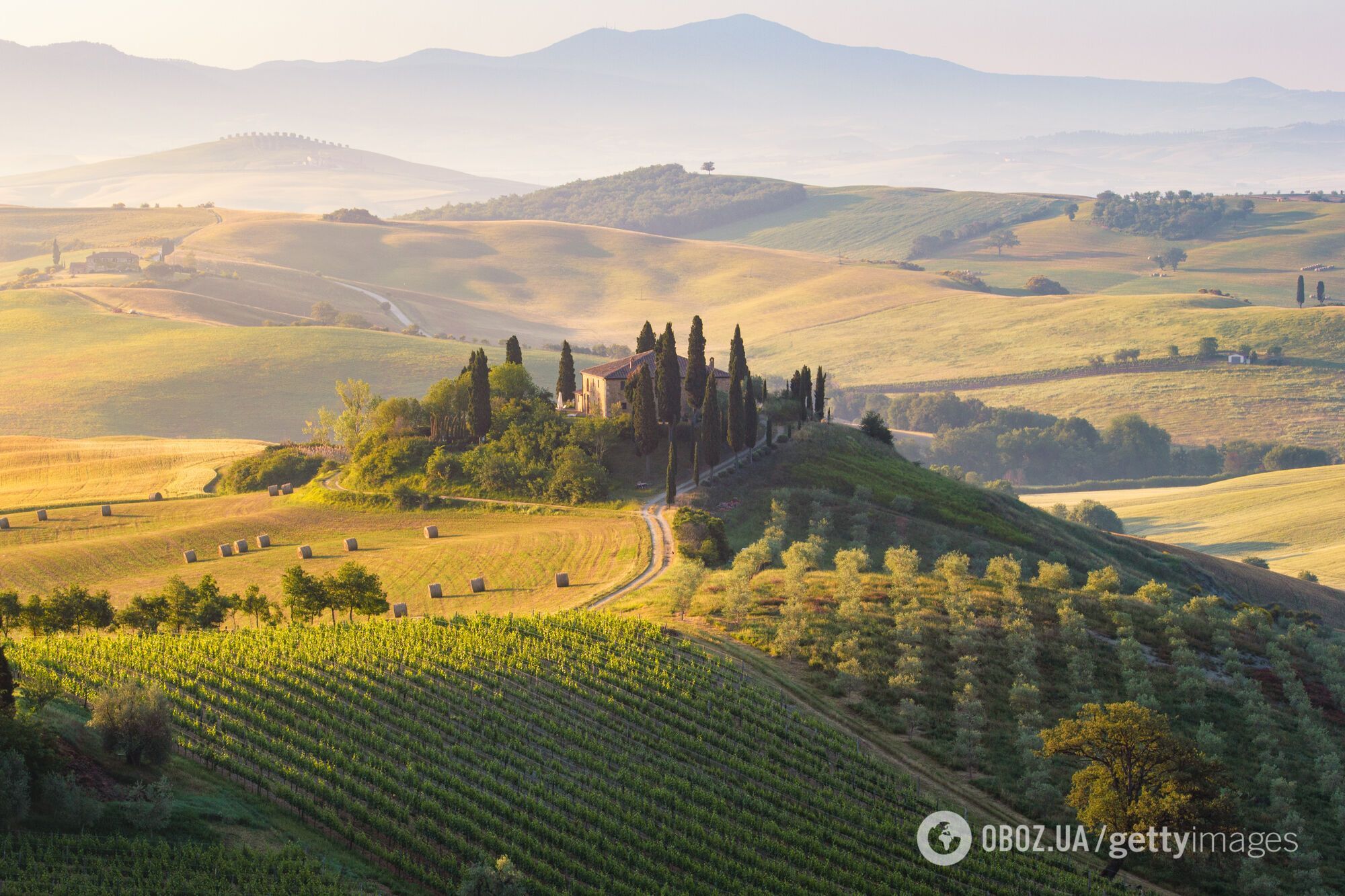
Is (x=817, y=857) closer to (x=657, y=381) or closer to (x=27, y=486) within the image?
(x=657, y=381)

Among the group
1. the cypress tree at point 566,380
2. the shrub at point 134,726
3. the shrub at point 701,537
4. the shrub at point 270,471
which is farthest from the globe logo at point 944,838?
the cypress tree at point 566,380

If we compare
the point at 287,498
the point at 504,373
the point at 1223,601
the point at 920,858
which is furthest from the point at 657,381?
the point at 920,858

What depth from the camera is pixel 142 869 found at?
26234 millimetres

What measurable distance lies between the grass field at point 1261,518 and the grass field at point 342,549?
225 ft

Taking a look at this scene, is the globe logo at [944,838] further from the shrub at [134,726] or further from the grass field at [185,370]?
the grass field at [185,370]

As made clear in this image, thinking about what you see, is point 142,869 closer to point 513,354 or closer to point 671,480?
point 671,480

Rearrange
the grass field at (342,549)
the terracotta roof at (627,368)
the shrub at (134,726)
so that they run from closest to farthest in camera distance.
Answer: the shrub at (134,726) < the grass field at (342,549) < the terracotta roof at (627,368)

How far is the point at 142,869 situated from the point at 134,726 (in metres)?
5.82

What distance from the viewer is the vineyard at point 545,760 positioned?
103 feet

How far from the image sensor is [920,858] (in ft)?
109

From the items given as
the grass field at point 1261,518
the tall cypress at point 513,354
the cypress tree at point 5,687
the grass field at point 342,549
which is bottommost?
the grass field at point 1261,518

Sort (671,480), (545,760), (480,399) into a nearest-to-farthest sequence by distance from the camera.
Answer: (545,760) < (671,480) < (480,399)

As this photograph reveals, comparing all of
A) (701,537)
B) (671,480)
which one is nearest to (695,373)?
(671,480)

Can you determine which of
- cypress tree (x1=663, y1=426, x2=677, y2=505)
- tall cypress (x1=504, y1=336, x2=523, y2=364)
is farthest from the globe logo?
tall cypress (x1=504, y1=336, x2=523, y2=364)
